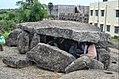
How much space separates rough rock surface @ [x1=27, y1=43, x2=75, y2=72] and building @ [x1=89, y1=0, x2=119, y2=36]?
26.7 meters

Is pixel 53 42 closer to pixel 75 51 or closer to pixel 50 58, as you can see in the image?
pixel 75 51

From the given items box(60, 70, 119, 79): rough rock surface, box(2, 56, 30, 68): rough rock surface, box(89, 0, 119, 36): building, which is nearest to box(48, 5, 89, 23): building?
box(89, 0, 119, 36): building

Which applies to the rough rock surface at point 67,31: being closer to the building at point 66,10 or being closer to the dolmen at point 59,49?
the dolmen at point 59,49

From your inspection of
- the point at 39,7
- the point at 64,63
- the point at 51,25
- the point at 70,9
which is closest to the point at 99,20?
the point at 70,9

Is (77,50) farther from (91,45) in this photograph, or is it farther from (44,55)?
(44,55)

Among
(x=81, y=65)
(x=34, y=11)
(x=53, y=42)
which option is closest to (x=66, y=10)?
(x=34, y=11)

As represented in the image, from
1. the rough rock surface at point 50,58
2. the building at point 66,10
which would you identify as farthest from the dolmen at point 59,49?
the building at point 66,10

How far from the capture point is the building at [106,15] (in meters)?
44.0

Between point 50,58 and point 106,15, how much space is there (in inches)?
1326

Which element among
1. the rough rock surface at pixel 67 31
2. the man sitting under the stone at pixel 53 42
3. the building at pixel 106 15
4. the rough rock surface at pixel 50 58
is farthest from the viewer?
the building at pixel 106 15

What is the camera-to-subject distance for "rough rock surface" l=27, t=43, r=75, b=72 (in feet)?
50.1

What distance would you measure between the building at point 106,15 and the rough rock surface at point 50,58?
26.7 metres

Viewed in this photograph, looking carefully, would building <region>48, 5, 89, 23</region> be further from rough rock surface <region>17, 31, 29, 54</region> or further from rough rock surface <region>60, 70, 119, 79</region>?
rough rock surface <region>60, 70, 119, 79</region>

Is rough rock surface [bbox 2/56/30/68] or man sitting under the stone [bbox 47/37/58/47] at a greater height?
man sitting under the stone [bbox 47/37/58/47]
